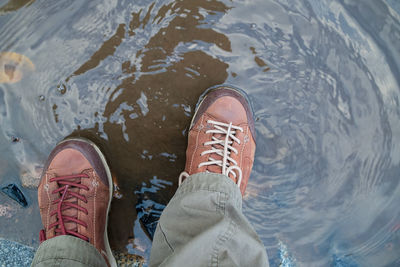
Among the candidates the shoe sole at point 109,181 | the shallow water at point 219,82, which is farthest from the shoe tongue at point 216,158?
the shoe sole at point 109,181

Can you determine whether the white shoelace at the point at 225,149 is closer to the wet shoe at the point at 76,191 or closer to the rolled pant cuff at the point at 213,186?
the rolled pant cuff at the point at 213,186

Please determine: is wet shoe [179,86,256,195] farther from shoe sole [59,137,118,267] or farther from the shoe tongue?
shoe sole [59,137,118,267]

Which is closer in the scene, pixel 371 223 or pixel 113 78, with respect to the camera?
pixel 113 78

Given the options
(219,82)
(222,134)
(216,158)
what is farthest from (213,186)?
(219,82)

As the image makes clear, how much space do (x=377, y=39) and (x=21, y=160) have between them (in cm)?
238

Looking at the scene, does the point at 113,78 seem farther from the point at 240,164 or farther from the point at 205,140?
the point at 240,164

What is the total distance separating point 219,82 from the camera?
1.85 meters

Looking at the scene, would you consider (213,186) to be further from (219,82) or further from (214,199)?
(219,82)

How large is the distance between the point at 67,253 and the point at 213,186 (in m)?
0.85

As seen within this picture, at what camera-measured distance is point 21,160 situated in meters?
1.87

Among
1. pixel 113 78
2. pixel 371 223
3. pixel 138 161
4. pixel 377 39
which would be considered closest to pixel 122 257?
pixel 138 161

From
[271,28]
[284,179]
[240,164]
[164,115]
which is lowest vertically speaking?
[284,179]

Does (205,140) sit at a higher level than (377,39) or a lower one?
lower

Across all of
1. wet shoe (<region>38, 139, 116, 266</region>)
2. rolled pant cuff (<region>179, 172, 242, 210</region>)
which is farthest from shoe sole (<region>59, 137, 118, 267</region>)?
rolled pant cuff (<region>179, 172, 242, 210</region>)
